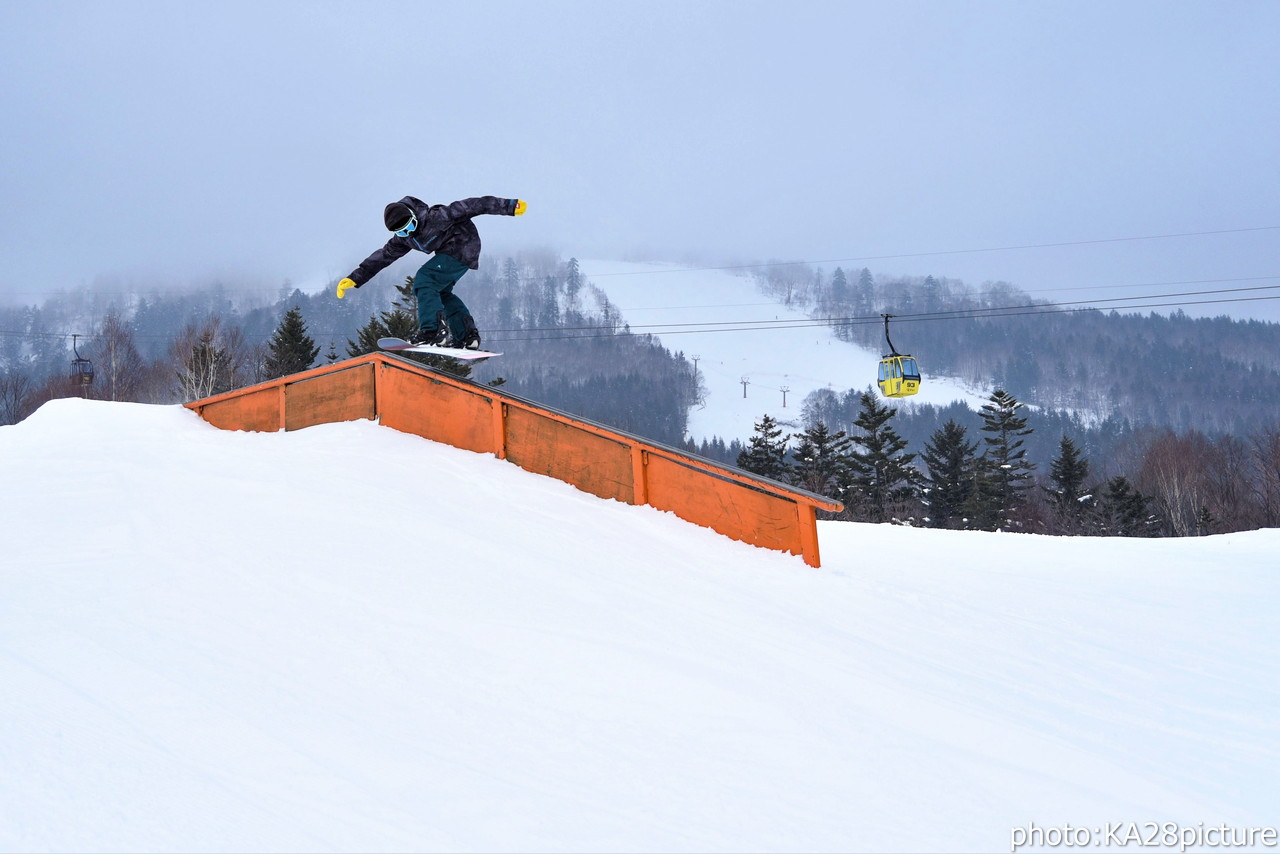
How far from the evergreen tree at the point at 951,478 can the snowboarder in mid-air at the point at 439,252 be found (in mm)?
55968

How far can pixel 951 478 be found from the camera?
198 ft

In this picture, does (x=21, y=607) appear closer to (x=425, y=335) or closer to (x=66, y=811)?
(x=66, y=811)

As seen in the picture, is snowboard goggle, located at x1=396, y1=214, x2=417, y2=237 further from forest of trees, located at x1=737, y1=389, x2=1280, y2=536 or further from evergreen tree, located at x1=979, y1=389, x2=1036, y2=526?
evergreen tree, located at x1=979, y1=389, x2=1036, y2=526

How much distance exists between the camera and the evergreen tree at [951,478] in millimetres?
59875

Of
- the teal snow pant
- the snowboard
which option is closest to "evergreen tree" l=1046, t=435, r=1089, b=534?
the snowboard

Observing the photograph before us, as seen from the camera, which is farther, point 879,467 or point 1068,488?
point 879,467

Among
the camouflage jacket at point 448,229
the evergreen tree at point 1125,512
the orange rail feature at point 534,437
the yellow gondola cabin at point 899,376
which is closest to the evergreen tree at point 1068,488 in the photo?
the evergreen tree at point 1125,512

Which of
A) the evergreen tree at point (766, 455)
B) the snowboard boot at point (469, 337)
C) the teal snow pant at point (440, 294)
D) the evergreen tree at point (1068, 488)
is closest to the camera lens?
the teal snow pant at point (440, 294)

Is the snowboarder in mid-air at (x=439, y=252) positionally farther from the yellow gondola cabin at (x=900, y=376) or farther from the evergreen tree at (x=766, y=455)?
the evergreen tree at (x=766, y=455)

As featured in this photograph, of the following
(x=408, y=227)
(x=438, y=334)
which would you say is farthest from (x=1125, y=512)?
(x=408, y=227)

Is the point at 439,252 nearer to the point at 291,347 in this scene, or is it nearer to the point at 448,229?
the point at 448,229

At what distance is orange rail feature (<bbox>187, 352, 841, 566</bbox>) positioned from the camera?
6090 mm

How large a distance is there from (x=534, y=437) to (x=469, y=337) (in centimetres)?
183

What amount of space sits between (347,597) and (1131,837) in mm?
3412
